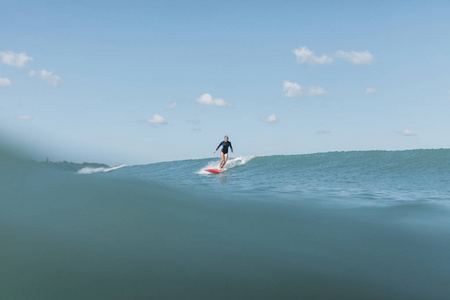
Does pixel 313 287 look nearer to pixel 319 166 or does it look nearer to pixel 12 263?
pixel 12 263

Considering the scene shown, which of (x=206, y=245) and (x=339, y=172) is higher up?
(x=339, y=172)

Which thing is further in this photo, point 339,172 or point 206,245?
point 339,172

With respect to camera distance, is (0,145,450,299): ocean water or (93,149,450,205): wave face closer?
(0,145,450,299): ocean water

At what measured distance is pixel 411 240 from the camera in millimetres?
4957

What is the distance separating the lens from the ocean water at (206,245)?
3.27 meters

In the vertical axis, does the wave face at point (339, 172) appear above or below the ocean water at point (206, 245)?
above

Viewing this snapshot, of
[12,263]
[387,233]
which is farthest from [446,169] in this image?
[12,263]

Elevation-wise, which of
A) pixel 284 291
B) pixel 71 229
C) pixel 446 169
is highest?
pixel 446 169

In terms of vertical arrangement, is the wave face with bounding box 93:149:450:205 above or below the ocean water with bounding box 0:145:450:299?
above

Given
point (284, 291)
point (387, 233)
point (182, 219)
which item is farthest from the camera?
point (182, 219)

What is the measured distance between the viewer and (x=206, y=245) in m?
4.47

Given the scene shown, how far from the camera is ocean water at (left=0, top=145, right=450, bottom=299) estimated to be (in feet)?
10.7

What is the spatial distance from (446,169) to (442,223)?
1526 cm

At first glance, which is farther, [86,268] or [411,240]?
[411,240]
